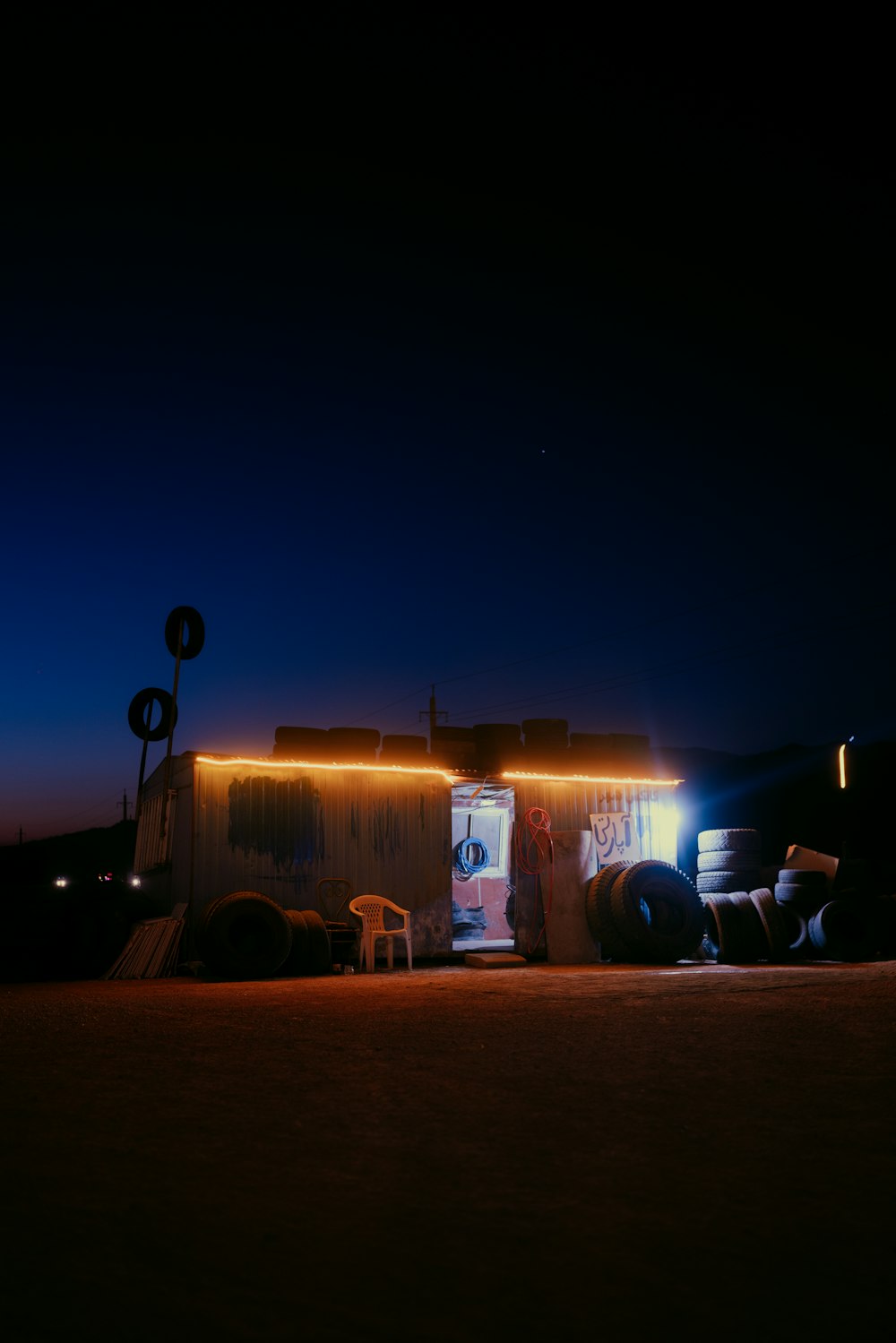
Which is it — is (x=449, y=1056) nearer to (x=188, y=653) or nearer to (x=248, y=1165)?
(x=248, y=1165)

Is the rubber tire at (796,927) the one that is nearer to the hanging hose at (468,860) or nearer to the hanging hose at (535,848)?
the hanging hose at (535,848)

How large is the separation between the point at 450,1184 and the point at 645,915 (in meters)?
10.3

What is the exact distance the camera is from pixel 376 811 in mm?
13016

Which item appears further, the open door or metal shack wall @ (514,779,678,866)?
the open door

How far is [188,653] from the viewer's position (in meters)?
14.6

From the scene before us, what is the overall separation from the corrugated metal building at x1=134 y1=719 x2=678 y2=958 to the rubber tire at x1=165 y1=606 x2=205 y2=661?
1856mm

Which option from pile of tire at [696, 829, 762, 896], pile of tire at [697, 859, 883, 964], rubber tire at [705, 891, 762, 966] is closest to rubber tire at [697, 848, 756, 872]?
pile of tire at [696, 829, 762, 896]

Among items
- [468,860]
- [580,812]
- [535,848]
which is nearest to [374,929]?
[535,848]

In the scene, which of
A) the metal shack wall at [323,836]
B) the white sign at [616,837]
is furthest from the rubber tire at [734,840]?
the metal shack wall at [323,836]

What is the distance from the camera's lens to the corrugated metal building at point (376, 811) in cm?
1212

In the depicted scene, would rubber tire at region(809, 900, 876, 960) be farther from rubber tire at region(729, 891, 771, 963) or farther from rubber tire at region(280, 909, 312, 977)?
rubber tire at region(280, 909, 312, 977)

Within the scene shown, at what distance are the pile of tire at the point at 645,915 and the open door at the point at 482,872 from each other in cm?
391

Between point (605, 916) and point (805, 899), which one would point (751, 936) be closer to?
point (805, 899)

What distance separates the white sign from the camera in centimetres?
1427
